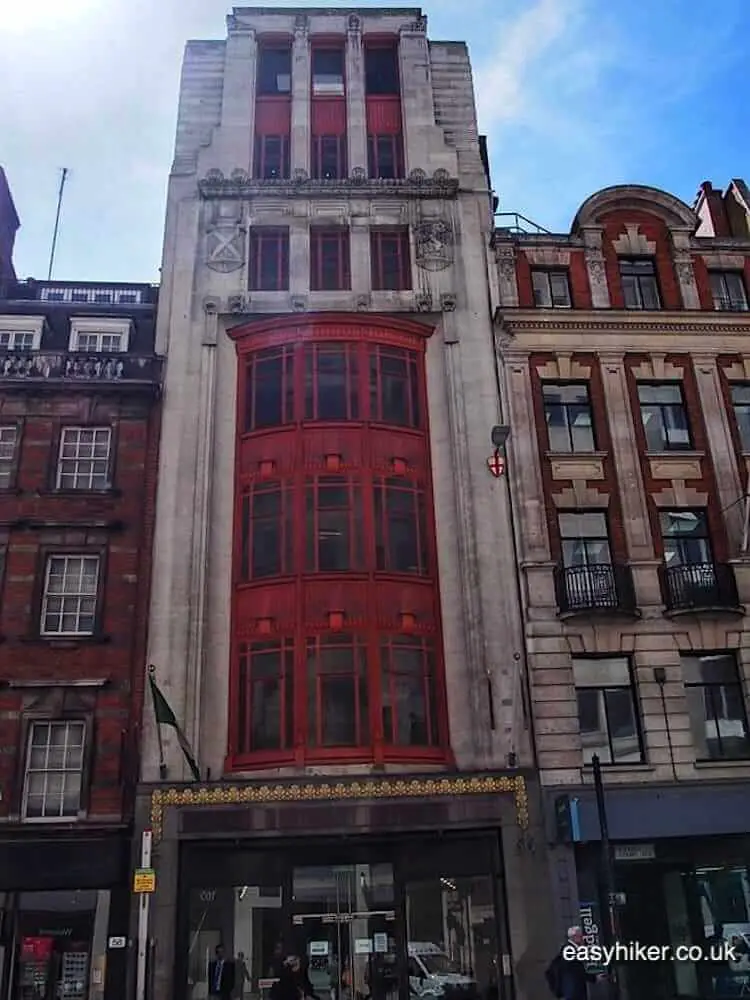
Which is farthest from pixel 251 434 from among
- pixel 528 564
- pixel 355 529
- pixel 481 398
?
pixel 528 564

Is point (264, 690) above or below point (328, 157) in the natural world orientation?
below

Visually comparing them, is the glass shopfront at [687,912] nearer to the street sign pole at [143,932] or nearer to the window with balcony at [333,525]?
the window with balcony at [333,525]

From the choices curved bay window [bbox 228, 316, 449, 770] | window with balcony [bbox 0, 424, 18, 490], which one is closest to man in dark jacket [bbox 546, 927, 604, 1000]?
curved bay window [bbox 228, 316, 449, 770]

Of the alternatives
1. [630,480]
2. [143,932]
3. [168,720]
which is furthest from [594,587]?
[143,932]

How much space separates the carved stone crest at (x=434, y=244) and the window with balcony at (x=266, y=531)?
9743 millimetres

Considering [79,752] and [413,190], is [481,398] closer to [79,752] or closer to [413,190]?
[413,190]

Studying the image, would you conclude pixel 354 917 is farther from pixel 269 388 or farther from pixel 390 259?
pixel 390 259

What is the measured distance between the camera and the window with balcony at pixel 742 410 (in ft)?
92.0

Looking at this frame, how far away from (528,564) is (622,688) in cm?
425

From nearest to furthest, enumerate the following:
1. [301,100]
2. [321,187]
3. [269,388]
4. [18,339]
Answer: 1. [269,388]
2. [18,339]
3. [321,187]
4. [301,100]

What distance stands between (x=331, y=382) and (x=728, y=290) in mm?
14114

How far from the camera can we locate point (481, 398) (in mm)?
28000

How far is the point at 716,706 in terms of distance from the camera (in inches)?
969

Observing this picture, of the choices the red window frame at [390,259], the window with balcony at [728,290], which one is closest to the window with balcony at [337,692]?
the red window frame at [390,259]
